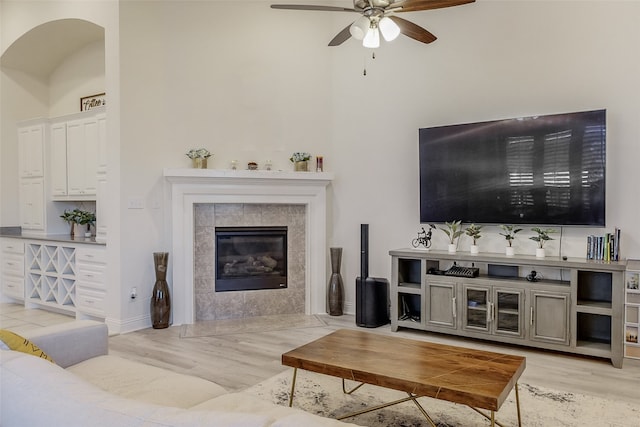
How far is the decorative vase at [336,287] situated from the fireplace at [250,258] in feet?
1.85

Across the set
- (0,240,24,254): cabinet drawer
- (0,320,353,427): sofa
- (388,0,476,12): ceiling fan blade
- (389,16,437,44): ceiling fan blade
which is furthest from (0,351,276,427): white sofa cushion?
(0,240,24,254): cabinet drawer

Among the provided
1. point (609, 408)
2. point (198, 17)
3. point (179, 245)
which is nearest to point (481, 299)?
point (609, 408)

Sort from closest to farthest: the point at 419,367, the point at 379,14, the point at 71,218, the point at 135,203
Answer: the point at 419,367
the point at 379,14
the point at 135,203
the point at 71,218

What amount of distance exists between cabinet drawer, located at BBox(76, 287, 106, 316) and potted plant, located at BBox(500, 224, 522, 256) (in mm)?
4084

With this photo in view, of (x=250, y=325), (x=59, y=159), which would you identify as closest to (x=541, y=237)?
(x=250, y=325)

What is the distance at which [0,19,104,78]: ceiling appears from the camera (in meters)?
5.39

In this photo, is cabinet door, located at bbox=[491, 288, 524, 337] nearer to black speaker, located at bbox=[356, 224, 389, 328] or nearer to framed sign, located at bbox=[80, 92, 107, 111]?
black speaker, located at bbox=[356, 224, 389, 328]

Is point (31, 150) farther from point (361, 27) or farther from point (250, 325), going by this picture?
point (361, 27)

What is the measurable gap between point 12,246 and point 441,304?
543 cm

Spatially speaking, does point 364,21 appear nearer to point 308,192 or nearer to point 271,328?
point 308,192

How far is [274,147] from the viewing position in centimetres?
529

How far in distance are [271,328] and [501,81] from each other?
338 cm

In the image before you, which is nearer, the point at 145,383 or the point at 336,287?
the point at 145,383

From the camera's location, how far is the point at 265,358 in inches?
147
